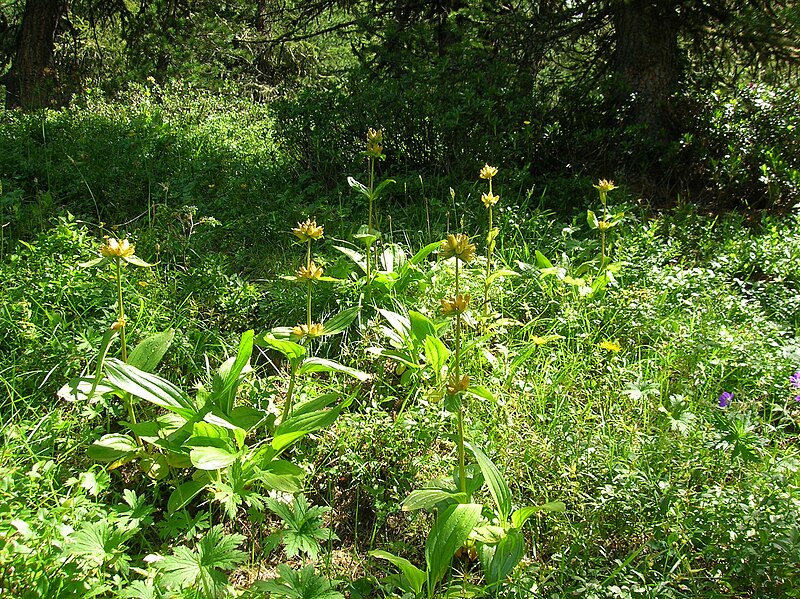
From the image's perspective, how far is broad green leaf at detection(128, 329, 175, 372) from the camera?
2.21 metres

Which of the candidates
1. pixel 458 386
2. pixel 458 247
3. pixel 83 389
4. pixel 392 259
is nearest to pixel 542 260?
pixel 392 259

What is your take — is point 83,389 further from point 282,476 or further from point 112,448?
point 282,476

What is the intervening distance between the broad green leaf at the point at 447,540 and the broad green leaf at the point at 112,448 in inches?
42.4

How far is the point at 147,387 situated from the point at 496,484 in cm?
116

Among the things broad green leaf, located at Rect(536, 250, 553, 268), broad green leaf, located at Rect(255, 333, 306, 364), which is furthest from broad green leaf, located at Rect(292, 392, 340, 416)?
broad green leaf, located at Rect(536, 250, 553, 268)

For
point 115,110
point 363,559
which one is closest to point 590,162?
point 363,559

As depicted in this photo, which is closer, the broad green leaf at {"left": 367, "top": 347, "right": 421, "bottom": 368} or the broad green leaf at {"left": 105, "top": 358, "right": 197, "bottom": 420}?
the broad green leaf at {"left": 105, "top": 358, "right": 197, "bottom": 420}

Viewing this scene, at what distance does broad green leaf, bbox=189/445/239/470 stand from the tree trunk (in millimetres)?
4424

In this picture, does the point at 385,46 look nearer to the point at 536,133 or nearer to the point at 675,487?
the point at 536,133

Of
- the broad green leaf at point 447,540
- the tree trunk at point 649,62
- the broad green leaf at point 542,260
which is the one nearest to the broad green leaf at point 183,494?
the broad green leaf at point 447,540

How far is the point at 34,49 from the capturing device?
33.1 ft

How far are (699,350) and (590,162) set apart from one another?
2657 mm

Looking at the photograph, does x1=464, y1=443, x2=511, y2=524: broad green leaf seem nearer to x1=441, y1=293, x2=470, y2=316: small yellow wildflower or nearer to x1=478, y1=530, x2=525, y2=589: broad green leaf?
x1=478, y1=530, x2=525, y2=589: broad green leaf

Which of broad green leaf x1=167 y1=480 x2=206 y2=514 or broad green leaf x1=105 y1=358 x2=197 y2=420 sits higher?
broad green leaf x1=105 y1=358 x2=197 y2=420
